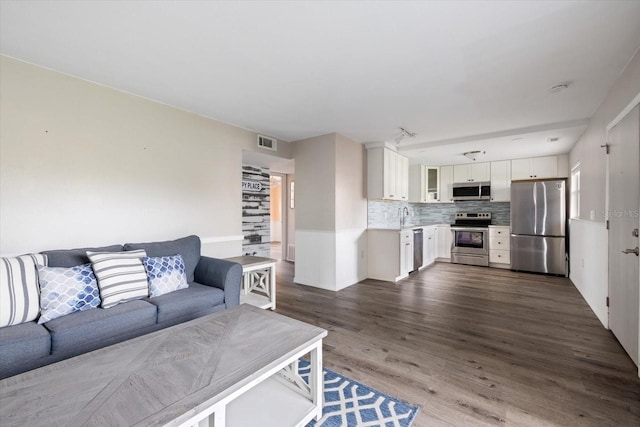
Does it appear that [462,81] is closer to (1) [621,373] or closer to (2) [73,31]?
(1) [621,373]

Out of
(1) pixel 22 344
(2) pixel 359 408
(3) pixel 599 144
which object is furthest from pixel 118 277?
(3) pixel 599 144

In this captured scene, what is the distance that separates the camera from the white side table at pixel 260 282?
345 cm

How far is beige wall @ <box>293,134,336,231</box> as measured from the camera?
14.3 ft

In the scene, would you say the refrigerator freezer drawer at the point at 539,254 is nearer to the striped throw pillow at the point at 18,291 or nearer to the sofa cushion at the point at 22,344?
the sofa cushion at the point at 22,344

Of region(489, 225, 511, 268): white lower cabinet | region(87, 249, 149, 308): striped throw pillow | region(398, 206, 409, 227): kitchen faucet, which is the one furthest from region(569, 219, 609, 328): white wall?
region(87, 249, 149, 308): striped throw pillow

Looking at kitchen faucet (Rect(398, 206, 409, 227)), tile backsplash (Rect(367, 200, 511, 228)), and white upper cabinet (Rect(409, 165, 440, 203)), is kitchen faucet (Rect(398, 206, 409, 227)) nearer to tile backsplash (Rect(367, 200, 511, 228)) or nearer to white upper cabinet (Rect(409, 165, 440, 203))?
tile backsplash (Rect(367, 200, 511, 228))

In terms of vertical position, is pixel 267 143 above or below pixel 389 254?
above

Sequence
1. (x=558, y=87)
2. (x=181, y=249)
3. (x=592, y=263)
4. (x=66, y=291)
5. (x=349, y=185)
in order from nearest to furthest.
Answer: (x=66, y=291) → (x=558, y=87) → (x=181, y=249) → (x=592, y=263) → (x=349, y=185)

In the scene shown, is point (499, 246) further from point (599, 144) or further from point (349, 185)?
point (349, 185)

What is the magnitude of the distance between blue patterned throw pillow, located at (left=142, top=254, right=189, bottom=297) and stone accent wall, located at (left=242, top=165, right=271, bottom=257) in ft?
7.53

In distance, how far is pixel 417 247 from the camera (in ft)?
18.1

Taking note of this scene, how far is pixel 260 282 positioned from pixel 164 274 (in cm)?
130

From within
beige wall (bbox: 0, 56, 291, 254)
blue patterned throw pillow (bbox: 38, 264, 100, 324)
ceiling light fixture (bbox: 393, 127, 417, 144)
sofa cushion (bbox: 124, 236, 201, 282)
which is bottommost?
blue patterned throw pillow (bbox: 38, 264, 100, 324)

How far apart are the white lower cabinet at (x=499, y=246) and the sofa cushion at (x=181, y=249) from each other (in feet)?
19.0
